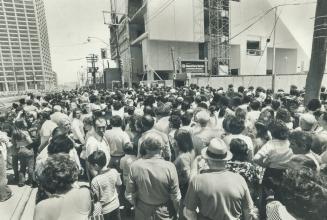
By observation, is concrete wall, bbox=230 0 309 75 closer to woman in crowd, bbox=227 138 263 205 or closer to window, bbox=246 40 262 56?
window, bbox=246 40 262 56

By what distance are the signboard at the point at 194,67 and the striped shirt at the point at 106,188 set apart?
27.1 metres

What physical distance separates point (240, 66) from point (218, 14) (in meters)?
9.16

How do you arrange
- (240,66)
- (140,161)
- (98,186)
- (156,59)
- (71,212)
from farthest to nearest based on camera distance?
(240,66)
(156,59)
(98,186)
(140,161)
(71,212)

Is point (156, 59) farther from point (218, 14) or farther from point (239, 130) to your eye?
point (239, 130)

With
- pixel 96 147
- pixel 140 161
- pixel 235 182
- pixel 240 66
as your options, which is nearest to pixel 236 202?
pixel 235 182

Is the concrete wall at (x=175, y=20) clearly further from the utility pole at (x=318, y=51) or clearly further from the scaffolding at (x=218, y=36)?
the utility pole at (x=318, y=51)

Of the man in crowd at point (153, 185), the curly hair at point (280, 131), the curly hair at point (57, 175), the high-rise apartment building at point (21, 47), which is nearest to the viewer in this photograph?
the curly hair at point (57, 175)

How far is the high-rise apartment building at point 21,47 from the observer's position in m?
118

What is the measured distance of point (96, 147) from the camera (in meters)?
4.07

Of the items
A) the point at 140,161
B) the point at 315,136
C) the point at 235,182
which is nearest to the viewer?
the point at 235,182

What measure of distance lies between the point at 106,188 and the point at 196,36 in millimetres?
34763

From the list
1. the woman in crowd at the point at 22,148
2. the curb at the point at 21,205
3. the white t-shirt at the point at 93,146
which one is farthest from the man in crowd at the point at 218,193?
the woman in crowd at the point at 22,148

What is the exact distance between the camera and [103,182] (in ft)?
10.9

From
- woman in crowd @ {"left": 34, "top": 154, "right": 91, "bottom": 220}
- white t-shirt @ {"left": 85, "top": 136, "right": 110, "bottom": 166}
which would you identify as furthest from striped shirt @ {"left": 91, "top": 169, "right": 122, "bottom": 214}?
woman in crowd @ {"left": 34, "top": 154, "right": 91, "bottom": 220}
